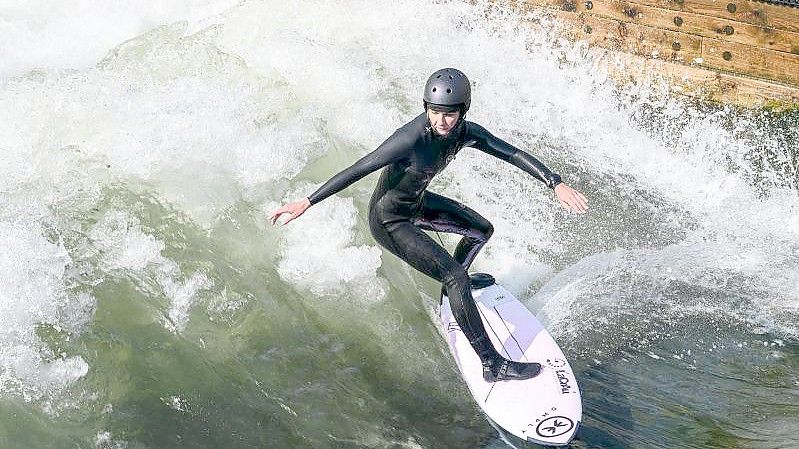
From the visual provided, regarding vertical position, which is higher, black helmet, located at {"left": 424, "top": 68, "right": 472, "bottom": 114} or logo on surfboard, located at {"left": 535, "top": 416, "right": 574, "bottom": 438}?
black helmet, located at {"left": 424, "top": 68, "right": 472, "bottom": 114}

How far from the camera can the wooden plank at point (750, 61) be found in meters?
9.82

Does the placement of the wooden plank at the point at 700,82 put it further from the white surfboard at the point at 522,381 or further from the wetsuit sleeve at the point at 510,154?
the wetsuit sleeve at the point at 510,154

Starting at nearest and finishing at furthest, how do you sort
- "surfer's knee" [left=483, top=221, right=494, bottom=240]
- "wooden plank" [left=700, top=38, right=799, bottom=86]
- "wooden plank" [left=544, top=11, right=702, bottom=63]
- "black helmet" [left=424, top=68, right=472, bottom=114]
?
"black helmet" [left=424, top=68, right=472, bottom=114]
"surfer's knee" [left=483, top=221, right=494, bottom=240]
"wooden plank" [left=700, top=38, right=799, bottom=86]
"wooden plank" [left=544, top=11, right=702, bottom=63]

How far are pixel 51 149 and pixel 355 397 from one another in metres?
3.43

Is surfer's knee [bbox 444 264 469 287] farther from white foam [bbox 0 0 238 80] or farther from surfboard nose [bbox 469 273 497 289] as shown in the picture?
white foam [bbox 0 0 238 80]

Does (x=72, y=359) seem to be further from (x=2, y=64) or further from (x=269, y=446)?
(x=2, y=64)

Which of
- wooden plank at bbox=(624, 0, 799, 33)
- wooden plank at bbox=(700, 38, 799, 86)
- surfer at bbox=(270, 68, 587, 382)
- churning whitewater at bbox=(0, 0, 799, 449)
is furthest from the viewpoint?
wooden plank at bbox=(700, 38, 799, 86)

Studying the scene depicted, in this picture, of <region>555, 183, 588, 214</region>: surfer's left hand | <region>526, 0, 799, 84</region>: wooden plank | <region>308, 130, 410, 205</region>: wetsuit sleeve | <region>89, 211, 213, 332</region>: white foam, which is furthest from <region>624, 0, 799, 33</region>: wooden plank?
<region>89, 211, 213, 332</region>: white foam

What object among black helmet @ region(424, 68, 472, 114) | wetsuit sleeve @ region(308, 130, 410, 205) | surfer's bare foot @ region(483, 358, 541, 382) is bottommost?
surfer's bare foot @ region(483, 358, 541, 382)

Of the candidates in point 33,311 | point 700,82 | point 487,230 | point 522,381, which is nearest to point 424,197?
point 487,230

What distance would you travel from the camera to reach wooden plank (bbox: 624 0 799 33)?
31.9 ft

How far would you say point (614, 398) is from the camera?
6371mm

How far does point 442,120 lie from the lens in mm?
5609

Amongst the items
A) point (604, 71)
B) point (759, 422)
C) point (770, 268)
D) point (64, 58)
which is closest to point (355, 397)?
point (759, 422)
